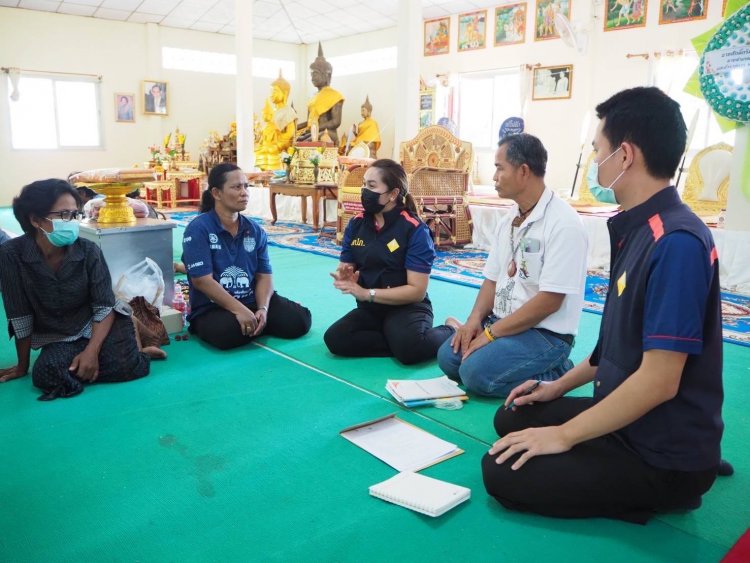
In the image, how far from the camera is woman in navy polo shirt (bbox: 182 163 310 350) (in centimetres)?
321

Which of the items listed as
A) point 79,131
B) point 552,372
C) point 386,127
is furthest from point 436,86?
point 552,372

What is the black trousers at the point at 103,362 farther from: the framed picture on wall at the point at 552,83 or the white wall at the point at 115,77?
the white wall at the point at 115,77

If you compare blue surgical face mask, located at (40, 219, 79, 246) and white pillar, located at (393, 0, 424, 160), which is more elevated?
white pillar, located at (393, 0, 424, 160)

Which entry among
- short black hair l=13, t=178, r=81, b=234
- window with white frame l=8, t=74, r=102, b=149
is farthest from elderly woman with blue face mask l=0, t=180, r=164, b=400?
window with white frame l=8, t=74, r=102, b=149

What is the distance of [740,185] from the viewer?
4840 mm

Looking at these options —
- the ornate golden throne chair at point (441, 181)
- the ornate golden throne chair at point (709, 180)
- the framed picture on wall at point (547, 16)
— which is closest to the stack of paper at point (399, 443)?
the ornate golden throne chair at point (441, 181)

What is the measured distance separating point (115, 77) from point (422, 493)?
40.9 ft

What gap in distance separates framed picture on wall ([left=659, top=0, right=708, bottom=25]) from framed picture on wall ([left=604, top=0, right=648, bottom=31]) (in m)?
0.25

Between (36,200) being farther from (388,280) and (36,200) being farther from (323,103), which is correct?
(323,103)

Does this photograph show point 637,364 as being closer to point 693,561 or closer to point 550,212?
point 693,561

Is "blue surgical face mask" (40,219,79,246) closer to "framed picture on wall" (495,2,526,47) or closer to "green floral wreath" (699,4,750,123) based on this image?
"green floral wreath" (699,4,750,123)

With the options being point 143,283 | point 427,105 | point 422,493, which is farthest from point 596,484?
point 427,105

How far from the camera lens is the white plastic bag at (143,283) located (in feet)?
11.5

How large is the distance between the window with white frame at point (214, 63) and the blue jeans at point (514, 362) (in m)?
11.4
